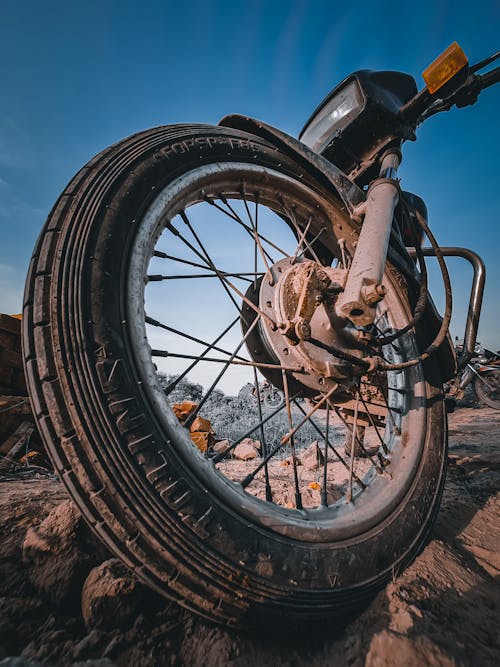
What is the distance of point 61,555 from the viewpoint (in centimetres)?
88

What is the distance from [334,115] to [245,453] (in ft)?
14.8

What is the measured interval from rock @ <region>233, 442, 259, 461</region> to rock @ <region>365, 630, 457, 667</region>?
158 inches

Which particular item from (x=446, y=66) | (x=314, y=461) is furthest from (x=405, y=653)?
(x=314, y=461)

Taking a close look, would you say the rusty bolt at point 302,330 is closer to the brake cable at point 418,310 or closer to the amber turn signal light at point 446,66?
the brake cable at point 418,310

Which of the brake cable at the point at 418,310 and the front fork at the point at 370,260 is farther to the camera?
the brake cable at the point at 418,310

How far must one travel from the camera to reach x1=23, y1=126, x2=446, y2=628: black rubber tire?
0.68 meters

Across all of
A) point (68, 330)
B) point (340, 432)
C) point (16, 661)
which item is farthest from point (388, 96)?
point (340, 432)

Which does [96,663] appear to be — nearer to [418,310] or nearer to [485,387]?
[418,310]

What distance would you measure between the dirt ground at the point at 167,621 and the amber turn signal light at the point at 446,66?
2.32 metres

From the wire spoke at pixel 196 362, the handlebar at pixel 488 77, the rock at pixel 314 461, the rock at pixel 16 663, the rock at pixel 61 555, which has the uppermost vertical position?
the handlebar at pixel 488 77

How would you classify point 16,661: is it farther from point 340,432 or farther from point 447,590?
point 340,432

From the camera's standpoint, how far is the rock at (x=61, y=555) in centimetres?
81

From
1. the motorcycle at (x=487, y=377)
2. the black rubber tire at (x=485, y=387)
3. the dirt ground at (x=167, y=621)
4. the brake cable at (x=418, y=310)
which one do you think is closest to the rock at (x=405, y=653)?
the dirt ground at (x=167, y=621)

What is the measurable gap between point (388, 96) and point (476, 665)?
113 inches
